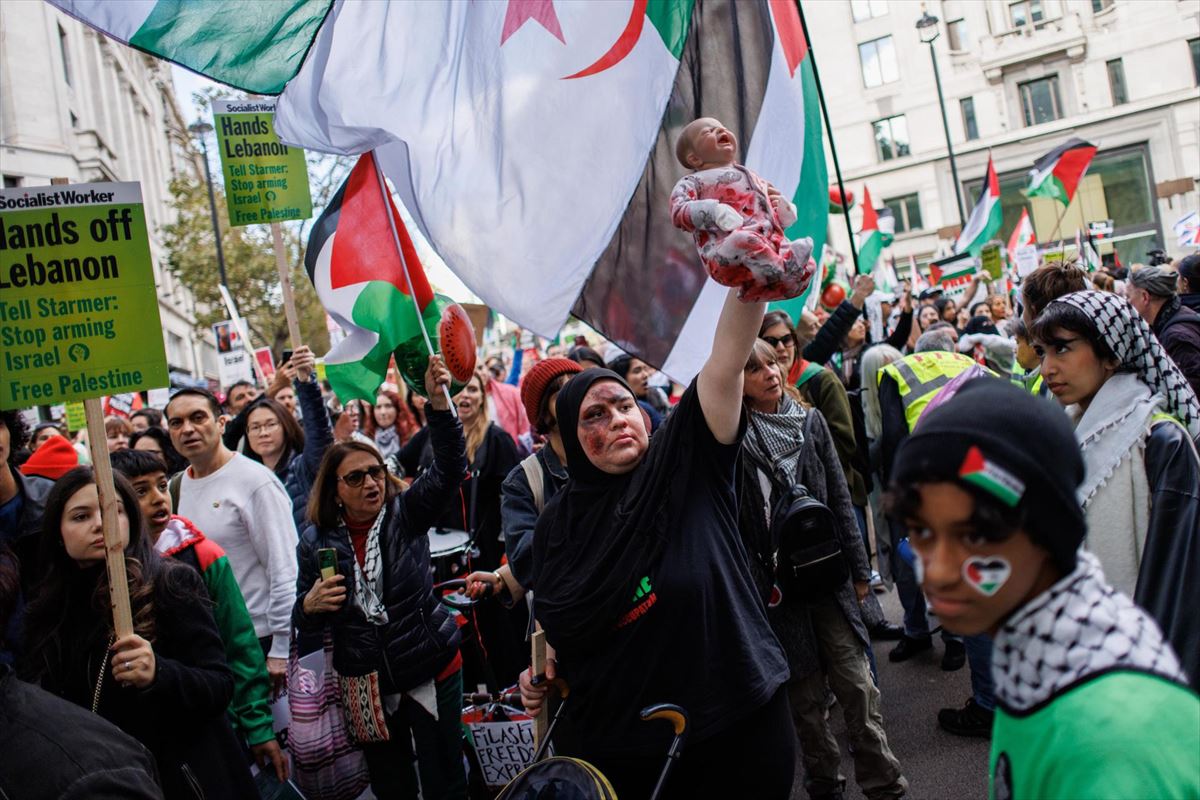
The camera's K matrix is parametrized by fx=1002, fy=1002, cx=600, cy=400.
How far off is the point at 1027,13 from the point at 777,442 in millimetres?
43457

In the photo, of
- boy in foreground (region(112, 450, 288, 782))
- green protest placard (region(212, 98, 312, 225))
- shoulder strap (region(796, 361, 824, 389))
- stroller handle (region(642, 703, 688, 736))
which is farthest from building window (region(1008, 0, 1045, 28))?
stroller handle (region(642, 703, 688, 736))

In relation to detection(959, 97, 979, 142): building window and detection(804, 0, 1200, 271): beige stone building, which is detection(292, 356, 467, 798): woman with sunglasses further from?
detection(959, 97, 979, 142): building window

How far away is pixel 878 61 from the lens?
143 ft

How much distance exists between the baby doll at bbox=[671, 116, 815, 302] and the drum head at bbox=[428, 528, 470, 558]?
3574 millimetres

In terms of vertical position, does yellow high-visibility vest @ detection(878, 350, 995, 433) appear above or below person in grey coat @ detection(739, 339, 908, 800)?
above

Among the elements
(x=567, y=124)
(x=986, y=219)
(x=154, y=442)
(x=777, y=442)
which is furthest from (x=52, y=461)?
(x=986, y=219)

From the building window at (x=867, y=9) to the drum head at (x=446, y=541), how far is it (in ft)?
141

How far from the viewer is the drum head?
554 cm

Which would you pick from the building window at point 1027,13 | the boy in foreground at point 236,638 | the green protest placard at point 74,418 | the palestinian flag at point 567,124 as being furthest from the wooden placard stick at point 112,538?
the building window at point 1027,13

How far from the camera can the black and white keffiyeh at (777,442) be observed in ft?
13.7

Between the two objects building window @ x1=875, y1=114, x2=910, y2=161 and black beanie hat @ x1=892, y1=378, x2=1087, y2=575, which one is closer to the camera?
black beanie hat @ x1=892, y1=378, x2=1087, y2=575

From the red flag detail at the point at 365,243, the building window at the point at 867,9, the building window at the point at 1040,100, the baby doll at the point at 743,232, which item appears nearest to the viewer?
the baby doll at the point at 743,232

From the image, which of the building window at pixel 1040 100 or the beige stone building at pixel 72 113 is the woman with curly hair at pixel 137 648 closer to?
the beige stone building at pixel 72 113

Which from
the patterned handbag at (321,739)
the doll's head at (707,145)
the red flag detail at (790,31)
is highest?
the red flag detail at (790,31)
